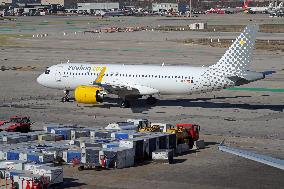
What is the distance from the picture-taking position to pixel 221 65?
83062 millimetres

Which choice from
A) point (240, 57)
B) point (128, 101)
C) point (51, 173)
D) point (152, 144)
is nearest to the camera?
point (51, 173)

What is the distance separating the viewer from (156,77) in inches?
3351

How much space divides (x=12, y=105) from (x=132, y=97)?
13913 mm

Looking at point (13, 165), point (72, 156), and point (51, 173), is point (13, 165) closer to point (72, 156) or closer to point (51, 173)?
point (51, 173)

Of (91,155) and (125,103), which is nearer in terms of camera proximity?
(91,155)

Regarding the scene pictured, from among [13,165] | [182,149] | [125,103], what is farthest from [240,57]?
[13,165]

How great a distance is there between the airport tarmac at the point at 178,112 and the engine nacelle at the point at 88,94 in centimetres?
134

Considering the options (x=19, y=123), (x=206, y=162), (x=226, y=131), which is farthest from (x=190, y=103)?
(x=206, y=162)

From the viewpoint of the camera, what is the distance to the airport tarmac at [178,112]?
5312 centimetres

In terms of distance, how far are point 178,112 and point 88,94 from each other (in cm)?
996

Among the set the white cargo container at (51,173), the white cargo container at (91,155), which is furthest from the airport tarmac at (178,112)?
the white cargo container at (91,155)

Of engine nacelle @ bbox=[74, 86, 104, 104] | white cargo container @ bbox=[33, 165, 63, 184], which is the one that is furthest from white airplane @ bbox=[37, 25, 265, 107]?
white cargo container @ bbox=[33, 165, 63, 184]

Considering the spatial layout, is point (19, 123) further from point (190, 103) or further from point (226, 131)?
point (190, 103)

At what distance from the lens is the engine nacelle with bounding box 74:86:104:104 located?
275 ft
